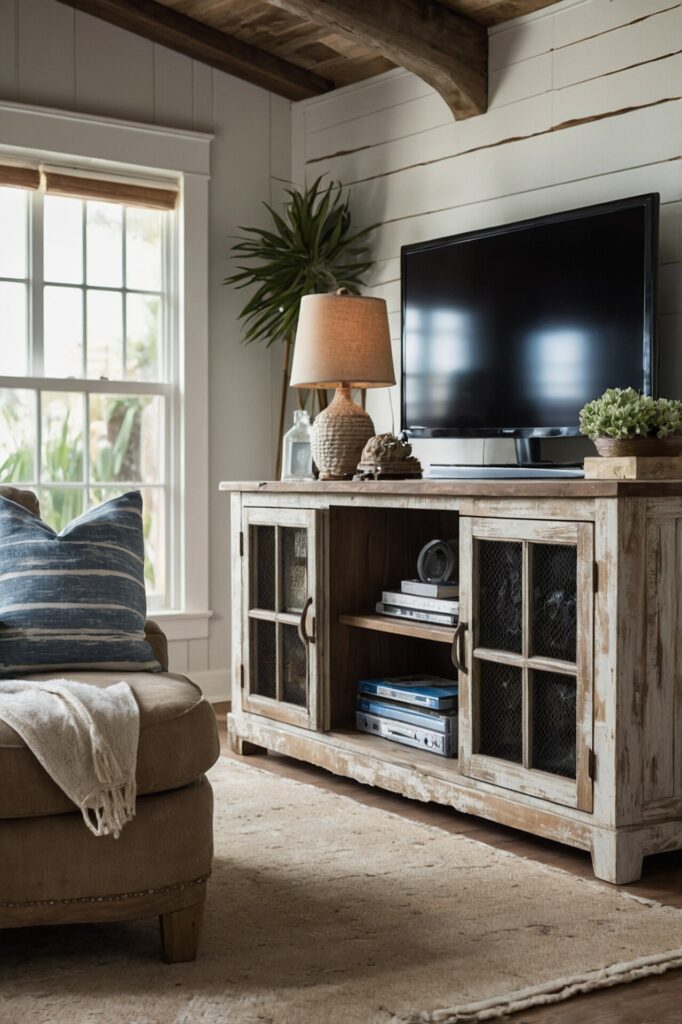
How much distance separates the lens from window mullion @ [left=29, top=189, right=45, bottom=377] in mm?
4441

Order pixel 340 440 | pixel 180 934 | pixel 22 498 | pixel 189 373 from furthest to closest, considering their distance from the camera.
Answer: pixel 189 373 < pixel 340 440 < pixel 22 498 < pixel 180 934

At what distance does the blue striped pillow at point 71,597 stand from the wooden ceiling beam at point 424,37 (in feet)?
6.41

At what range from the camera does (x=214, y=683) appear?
482 centimetres

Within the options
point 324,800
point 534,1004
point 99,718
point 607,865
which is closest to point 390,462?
point 324,800

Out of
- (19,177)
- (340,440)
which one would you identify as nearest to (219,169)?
(19,177)

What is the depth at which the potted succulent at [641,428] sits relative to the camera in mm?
2691

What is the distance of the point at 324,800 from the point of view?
10.5ft

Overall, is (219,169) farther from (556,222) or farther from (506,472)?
(506,472)

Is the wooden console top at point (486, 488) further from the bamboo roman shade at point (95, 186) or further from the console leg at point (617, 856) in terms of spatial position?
the bamboo roman shade at point (95, 186)

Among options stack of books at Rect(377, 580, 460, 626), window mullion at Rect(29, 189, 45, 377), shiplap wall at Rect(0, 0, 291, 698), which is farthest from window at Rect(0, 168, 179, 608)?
stack of books at Rect(377, 580, 460, 626)

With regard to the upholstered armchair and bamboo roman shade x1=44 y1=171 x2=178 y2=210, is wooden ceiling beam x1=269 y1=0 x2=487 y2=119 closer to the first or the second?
bamboo roman shade x1=44 y1=171 x2=178 y2=210

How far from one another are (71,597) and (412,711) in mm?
1130

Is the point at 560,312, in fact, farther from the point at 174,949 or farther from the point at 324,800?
the point at 174,949

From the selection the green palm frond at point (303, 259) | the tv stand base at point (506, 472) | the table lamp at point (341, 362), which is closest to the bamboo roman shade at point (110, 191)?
the green palm frond at point (303, 259)
